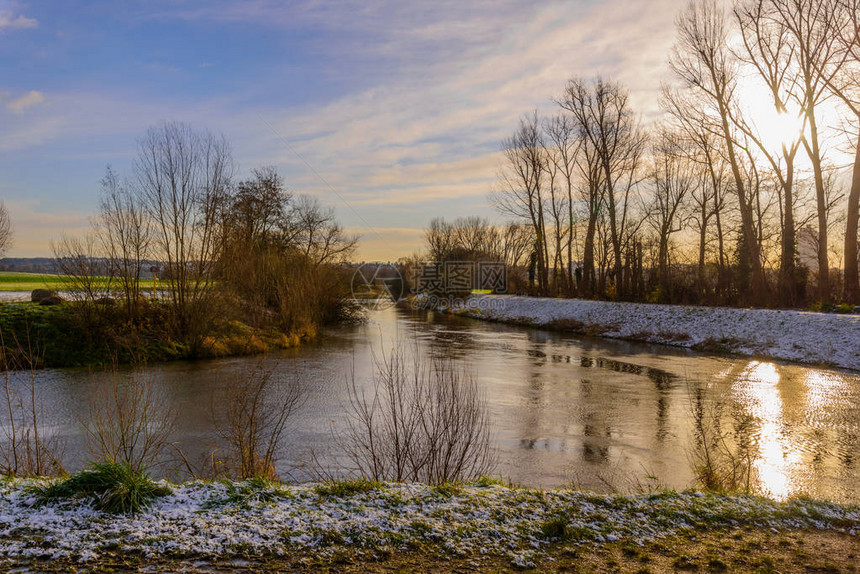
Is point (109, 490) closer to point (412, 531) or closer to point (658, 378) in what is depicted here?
point (412, 531)

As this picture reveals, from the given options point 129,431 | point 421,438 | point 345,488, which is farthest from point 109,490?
point 421,438

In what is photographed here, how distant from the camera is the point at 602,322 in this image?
30234mm

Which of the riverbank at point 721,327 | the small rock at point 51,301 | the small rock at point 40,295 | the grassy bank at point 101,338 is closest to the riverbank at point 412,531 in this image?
the grassy bank at point 101,338

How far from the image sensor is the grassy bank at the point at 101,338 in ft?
59.1

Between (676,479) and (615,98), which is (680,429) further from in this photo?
(615,98)

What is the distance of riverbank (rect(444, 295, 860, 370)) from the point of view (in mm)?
18891

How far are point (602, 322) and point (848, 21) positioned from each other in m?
17.2

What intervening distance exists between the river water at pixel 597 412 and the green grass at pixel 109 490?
1457 millimetres

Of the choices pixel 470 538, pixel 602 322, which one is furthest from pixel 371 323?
pixel 470 538

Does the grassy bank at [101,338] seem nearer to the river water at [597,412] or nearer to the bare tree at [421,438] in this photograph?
the river water at [597,412]

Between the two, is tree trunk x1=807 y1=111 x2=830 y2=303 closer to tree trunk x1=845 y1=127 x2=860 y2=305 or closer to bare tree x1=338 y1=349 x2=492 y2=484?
tree trunk x1=845 y1=127 x2=860 y2=305

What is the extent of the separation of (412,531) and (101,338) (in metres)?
18.6

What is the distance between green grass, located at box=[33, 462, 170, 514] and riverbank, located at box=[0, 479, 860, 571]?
0.29 feet

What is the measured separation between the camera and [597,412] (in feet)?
38.3
